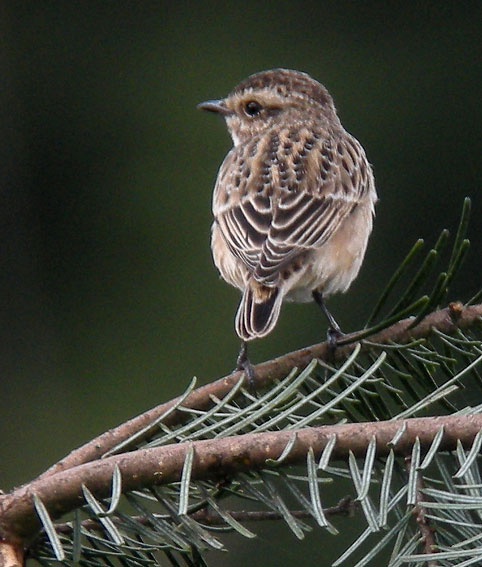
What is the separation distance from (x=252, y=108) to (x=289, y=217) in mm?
1591

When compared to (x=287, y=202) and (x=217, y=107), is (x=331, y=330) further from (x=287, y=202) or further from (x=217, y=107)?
(x=217, y=107)

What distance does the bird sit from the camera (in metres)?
4.29

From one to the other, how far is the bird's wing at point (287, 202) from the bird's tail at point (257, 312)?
0.05 meters

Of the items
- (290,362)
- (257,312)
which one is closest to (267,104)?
(257,312)

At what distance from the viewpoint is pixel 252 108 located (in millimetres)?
6129

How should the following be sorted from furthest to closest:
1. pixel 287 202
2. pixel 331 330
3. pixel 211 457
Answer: pixel 287 202 < pixel 331 330 < pixel 211 457

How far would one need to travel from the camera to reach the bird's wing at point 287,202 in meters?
4.45

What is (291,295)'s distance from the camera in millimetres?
4656

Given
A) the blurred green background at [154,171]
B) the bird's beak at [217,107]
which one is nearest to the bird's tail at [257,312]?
the bird's beak at [217,107]

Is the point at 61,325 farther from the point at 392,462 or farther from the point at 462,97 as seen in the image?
the point at 392,462

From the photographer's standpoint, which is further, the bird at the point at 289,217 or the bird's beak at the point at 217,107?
the bird's beak at the point at 217,107

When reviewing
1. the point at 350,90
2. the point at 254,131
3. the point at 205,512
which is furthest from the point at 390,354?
the point at 350,90

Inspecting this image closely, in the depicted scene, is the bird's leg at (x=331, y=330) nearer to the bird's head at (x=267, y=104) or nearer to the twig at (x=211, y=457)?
the twig at (x=211, y=457)

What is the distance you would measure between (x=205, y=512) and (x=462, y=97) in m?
12.1
